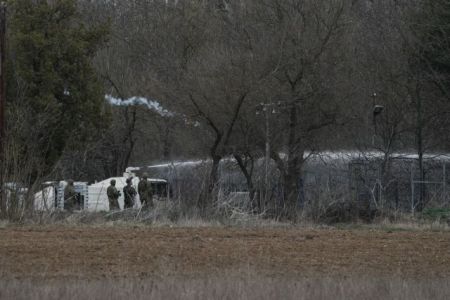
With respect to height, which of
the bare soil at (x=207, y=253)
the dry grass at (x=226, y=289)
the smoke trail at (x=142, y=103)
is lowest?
the dry grass at (x=226, y=289)

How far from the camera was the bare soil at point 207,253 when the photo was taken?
11766 mm

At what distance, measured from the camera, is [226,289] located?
9.87m

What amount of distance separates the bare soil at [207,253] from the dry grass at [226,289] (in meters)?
0.85

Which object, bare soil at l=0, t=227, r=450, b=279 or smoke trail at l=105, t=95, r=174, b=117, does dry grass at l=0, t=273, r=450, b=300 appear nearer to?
bare soil at l=0, t=227, r=450, b=279

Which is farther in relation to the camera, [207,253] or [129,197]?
[129,197]

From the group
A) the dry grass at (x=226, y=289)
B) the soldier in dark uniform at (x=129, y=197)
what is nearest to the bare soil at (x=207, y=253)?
the dry grass at (x=226, y=289)

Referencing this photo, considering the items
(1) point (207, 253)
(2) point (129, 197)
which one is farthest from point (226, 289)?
(2) point (129, 197)

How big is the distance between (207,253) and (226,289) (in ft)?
12.0

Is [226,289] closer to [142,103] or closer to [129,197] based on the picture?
[129,197]

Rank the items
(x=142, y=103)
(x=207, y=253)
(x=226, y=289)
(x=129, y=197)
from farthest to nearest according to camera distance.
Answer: (x=142, y=103) < (x=129, y=197) < (x=207, y=253) < (x=226, y=289)

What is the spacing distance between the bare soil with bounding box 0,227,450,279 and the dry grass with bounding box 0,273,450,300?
0.85 meters

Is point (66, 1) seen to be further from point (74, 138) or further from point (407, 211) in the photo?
point (407, 211)

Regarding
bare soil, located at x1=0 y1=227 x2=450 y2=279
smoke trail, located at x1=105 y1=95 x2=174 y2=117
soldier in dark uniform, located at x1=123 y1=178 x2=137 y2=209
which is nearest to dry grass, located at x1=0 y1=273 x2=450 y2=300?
bare soil, located at x1=0 y1=227 x2=450 y2=279

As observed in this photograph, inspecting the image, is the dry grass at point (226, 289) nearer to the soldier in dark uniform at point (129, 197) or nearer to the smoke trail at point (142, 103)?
the soldier in dark uniform at point (129, 197)
